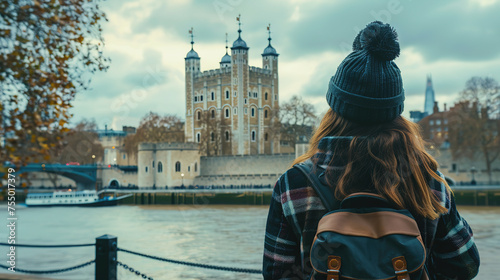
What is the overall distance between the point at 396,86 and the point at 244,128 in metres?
45.9

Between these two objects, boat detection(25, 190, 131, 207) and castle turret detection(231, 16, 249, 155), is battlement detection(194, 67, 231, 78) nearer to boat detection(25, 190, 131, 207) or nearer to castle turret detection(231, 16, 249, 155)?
castle turret detection(231, 16, 249, 155)

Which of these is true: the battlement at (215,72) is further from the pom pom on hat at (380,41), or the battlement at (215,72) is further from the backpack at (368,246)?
the backpack at (368,246)

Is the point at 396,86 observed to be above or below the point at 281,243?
above

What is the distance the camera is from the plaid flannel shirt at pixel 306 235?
135 cm

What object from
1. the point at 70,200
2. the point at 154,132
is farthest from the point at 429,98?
the point at 70,200

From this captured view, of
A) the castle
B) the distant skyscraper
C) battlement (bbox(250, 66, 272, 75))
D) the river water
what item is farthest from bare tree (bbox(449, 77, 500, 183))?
the distant skyscraper

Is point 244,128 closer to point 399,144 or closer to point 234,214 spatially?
point 234,214

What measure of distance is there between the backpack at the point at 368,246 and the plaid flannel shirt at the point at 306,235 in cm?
14

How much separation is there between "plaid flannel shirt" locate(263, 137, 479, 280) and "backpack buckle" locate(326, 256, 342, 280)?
0.54 feet

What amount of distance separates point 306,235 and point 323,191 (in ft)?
0.40

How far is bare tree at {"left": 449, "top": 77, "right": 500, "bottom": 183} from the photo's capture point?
3212 cm

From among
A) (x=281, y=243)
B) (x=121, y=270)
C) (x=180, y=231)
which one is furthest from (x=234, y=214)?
(x=281, y=243)

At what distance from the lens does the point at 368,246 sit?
1165 mm

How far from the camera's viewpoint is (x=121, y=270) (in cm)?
1266
